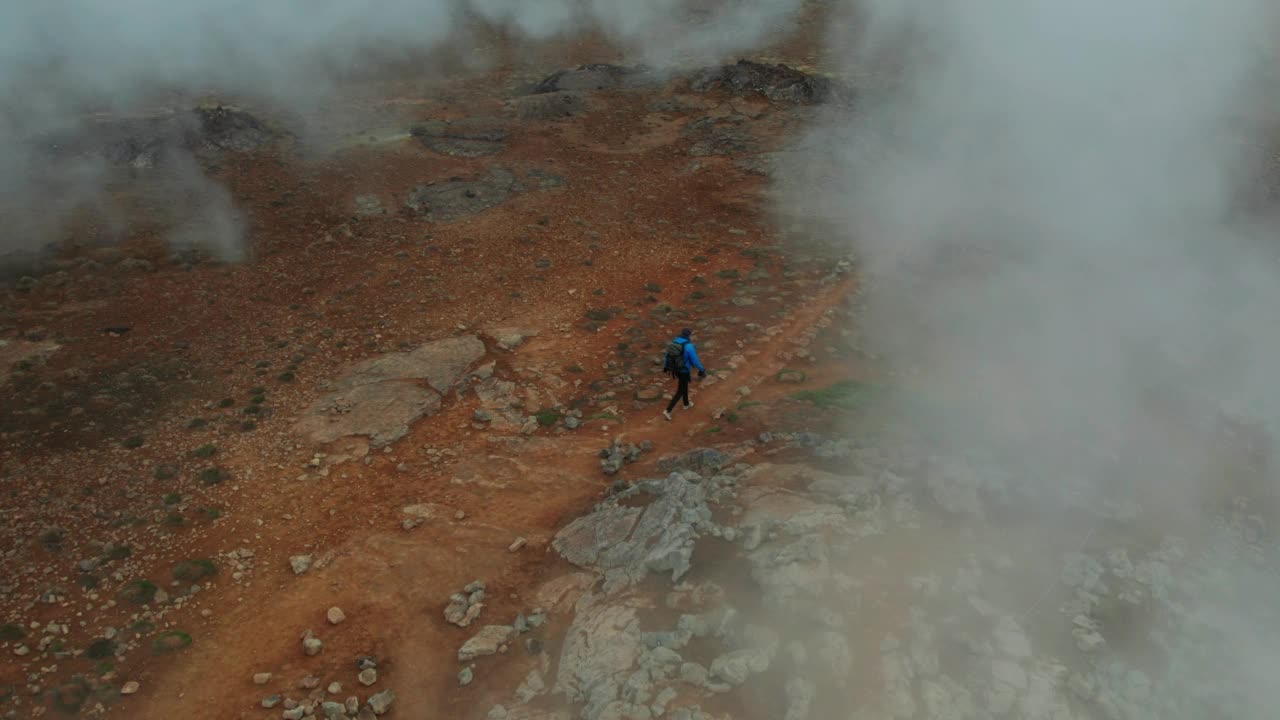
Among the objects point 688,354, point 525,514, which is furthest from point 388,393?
point 688,354

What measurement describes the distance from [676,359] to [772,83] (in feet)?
59.9

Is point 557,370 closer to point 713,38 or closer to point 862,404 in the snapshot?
point 862,404

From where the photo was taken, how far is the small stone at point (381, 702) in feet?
20.9

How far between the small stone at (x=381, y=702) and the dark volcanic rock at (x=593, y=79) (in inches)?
937

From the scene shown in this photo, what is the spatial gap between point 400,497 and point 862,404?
6.19 m

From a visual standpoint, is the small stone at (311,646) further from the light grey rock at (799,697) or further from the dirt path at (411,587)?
the light grey rock at (799,697)

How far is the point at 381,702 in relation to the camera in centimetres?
638

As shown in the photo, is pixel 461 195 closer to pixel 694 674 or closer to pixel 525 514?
pixel 525 514

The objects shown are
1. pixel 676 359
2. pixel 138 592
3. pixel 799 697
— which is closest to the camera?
pixel 799 697

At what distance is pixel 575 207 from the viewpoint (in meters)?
18.1

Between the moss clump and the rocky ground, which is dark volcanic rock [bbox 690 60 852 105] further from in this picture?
the moss clump

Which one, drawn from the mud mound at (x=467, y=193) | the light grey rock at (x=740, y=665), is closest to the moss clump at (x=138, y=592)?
the light grey rock at (x=740, y=665)

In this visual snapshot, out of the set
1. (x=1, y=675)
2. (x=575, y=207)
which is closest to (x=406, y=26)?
(x=575, y=207)

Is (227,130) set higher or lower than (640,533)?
higher
